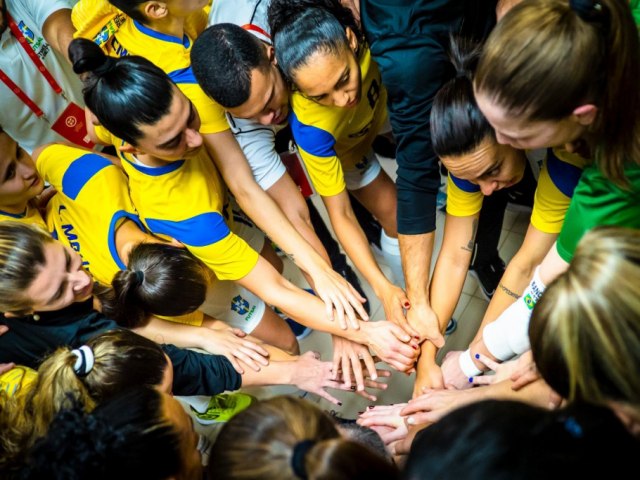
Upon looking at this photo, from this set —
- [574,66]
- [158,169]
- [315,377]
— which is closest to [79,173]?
[158,169]

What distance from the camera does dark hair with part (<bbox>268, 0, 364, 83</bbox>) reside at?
4.76 ft

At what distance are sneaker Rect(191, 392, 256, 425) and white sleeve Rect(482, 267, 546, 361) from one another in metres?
1.07

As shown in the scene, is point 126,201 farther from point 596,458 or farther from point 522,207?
point 522,207

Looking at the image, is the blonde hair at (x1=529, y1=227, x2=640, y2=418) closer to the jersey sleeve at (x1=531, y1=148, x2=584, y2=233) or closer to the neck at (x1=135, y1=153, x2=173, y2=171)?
the jersey sleeve at (x1=531, y1=148, x2=584, y2=233)

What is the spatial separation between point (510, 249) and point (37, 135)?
222 cm

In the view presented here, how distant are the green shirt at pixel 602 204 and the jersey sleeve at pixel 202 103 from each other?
1.08m

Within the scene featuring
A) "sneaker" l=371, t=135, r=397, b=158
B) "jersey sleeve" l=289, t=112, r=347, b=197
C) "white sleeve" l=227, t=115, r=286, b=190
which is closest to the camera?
"jersey sleeve" l=289, t=112, r=347, b=197

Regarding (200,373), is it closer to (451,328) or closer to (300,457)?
(300,457)

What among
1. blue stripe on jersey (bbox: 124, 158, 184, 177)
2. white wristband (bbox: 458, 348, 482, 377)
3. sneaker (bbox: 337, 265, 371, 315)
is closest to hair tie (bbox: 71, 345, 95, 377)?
blue stripe on jersey (bbox: 124, 158, 184, 177)

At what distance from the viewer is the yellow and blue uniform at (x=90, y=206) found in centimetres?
168

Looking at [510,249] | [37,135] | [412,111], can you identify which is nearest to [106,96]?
[412,111]

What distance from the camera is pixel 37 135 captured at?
2.34 meters

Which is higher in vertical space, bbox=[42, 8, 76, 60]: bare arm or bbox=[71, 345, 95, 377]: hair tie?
bbox=[42, 8, 76, 60]: bare arm

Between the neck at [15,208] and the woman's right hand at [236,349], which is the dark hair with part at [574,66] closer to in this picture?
the woman's right hand at [236,349]
